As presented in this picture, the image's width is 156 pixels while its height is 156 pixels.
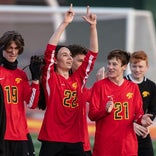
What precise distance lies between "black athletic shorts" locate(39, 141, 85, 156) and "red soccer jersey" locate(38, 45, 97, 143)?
41 millimetres

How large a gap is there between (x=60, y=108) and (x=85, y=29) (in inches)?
402

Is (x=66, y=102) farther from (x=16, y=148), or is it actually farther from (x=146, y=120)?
(x=146, y=120)

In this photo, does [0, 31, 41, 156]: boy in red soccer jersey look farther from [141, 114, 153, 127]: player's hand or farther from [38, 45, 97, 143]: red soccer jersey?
[141, 114, 153, 127]: player's hand

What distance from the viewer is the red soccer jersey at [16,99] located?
7973 mm

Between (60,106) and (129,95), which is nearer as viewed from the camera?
(60,106)

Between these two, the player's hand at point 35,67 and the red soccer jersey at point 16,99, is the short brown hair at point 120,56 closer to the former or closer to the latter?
the player's hand at point 35,67

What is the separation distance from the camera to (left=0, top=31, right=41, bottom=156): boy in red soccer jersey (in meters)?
7.98

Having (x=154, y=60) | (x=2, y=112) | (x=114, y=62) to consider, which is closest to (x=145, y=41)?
(x=154, y=60)

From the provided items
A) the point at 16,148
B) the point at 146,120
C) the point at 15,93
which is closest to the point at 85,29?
the point at 146,120

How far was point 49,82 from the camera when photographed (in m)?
8.30

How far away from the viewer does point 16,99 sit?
8.04 meters

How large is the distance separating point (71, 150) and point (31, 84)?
2.54 ft

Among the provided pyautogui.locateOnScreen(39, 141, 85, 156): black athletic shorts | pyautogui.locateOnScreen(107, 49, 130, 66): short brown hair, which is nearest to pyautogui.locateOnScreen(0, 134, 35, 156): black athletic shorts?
pyautogui.locateOnScreen(39, 141, 85, 156): black athletic shorts

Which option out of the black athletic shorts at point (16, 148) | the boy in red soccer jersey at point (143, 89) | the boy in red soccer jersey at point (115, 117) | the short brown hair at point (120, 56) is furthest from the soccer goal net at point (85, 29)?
the black athletic shorts at point (16, 148)
